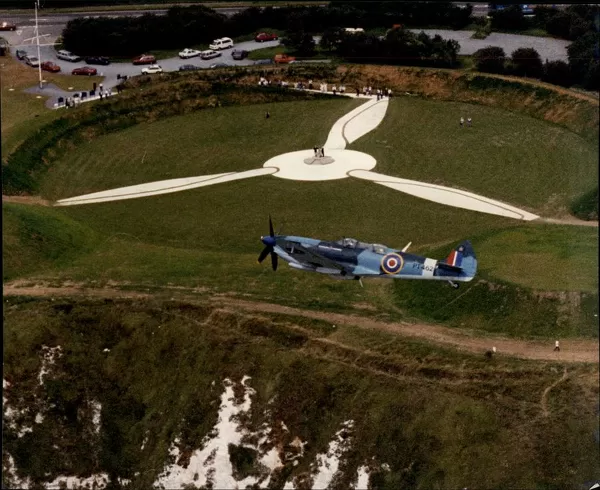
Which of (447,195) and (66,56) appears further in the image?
(66,56)

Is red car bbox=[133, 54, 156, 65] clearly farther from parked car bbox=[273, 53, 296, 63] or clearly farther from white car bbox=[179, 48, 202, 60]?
parked car bbox=[273, 53, 296, 63]

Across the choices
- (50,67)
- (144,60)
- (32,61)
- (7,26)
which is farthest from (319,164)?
(144,60)

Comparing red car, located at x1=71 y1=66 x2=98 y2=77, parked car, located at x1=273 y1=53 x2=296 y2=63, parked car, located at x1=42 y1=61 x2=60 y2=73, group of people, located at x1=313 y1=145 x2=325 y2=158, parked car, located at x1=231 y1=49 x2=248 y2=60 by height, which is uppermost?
parked car, located at x1=42 y1=61 x2=60 y2=73

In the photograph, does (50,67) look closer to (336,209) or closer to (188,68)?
(188,68)

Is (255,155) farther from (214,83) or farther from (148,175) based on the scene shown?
(214,83)

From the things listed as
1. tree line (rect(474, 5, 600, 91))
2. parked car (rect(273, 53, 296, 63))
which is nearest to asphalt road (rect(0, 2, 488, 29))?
tree line (rect(474, 5, 600, 91))

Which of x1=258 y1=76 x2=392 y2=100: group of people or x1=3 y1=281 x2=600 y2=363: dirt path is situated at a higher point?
x1=258 y1=76 x2=392 y2=100: group of people

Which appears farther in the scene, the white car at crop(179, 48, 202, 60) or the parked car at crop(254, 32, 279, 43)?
the parked car at crop(254, 32, 279, 43)
